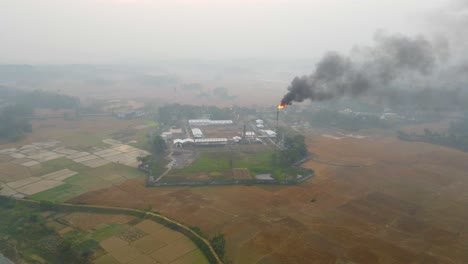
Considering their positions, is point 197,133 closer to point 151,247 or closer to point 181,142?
point 181,142

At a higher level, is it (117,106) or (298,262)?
(117,106)

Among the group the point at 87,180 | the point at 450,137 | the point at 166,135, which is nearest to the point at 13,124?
the point at 166,135

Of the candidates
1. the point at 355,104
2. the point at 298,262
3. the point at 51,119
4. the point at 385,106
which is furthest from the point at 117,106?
the point at 298,262

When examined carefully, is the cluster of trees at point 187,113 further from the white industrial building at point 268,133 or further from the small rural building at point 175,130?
the white industrial building at point 268,133

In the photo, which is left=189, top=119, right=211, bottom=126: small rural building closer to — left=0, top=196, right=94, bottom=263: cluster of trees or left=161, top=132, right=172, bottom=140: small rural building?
left=161, top=132, right=172, bottom=140: small rural building

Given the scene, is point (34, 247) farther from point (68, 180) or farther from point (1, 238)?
point (68, 180)

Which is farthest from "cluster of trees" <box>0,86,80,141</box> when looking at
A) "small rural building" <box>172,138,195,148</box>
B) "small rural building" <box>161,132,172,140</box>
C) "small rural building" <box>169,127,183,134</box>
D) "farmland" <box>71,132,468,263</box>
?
"farmland" <box>71,132,468,263</box>

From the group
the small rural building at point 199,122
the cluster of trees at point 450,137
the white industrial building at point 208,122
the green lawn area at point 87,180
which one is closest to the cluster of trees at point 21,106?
the green lawn area at point 87,180
